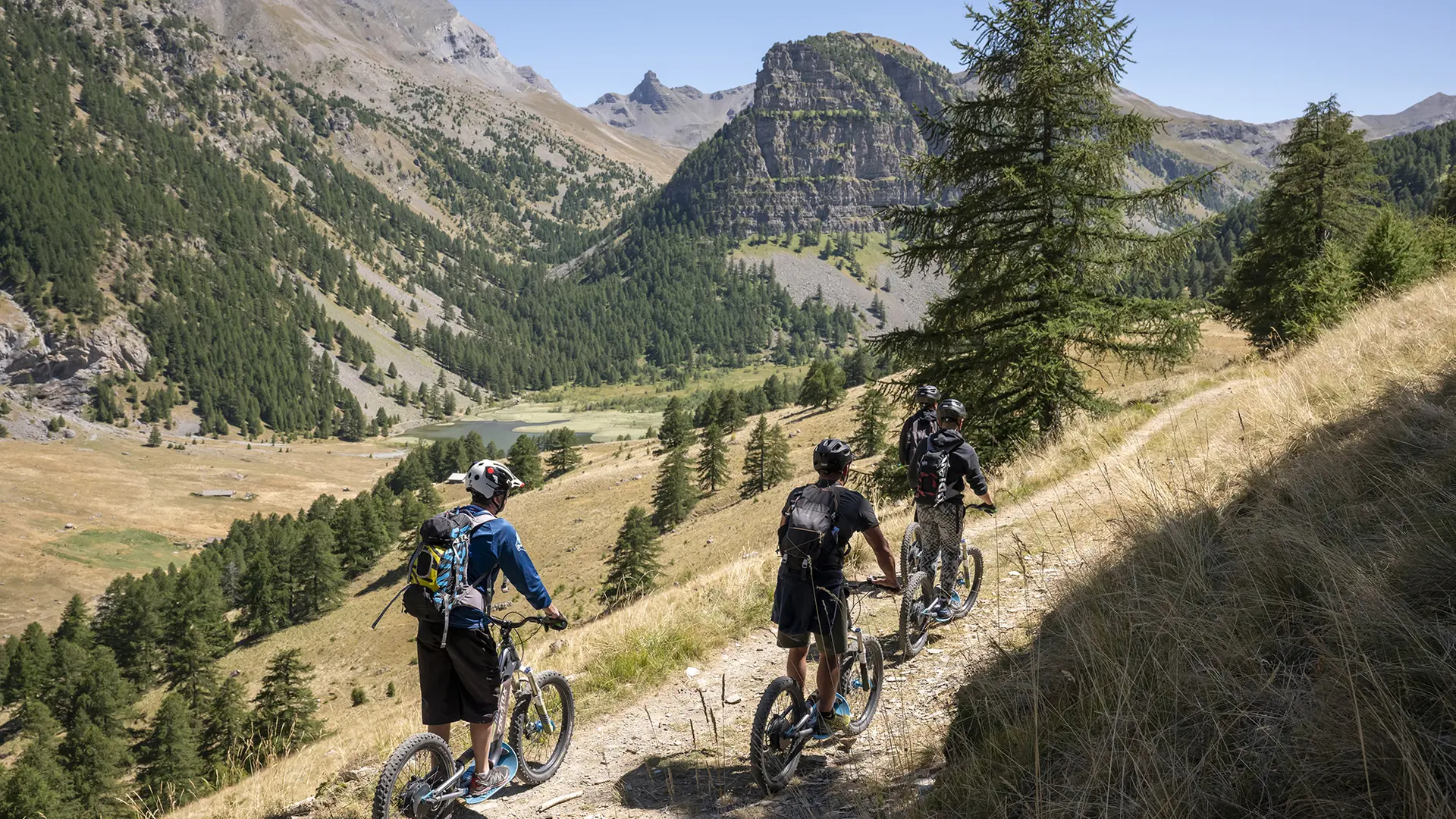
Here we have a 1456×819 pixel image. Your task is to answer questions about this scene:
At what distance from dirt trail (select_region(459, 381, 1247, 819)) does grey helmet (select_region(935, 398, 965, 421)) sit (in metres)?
1.65

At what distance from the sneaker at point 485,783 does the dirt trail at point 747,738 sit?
389mm

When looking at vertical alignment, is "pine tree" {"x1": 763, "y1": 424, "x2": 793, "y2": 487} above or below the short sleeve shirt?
below

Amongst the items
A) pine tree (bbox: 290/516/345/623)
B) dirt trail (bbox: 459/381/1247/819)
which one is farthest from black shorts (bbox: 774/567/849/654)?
pine tree (bbox: 290/516/345/623)

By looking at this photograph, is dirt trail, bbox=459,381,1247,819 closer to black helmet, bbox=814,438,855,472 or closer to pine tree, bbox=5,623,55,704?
black helmet, bbox=814,438,855,472

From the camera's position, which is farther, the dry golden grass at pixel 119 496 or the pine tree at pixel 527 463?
the pine tree at pixel 527 463

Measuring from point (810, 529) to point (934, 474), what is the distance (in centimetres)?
291

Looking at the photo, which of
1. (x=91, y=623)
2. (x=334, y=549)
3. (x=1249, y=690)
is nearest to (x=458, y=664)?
→ (x=1249, y=690)

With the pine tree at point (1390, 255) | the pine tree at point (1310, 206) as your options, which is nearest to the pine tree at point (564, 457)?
the pine tree at point (1310, 206)

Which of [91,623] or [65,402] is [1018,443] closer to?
[91,623]

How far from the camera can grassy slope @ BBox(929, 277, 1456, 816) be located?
307 centimetres

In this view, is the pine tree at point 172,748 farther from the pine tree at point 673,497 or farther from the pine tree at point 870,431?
the pine tree at point 870,431

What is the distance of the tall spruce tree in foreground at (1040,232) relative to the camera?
15.1 meters

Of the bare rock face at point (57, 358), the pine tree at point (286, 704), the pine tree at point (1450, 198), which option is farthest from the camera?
the bare rock face at point (57, 358)

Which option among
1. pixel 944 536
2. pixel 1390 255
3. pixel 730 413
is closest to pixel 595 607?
pixel 944 536
